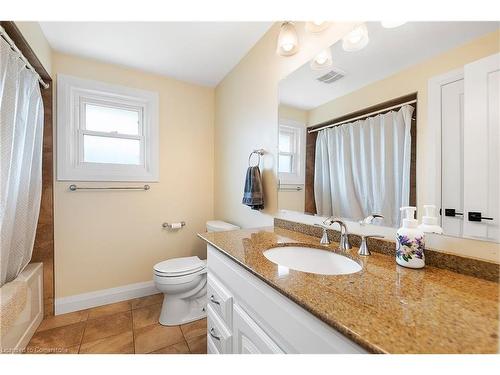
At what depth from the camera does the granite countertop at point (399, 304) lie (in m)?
0.44

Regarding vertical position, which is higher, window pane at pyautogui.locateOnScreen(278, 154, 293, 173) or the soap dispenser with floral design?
window pane at pyautogui.locateOnScreen(278, 154, 293, 173)

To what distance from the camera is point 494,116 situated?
0.69 metres

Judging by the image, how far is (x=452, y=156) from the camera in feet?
2.54

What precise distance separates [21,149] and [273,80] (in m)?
1.70

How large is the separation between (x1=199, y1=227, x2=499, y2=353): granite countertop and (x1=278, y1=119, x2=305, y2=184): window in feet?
2.31

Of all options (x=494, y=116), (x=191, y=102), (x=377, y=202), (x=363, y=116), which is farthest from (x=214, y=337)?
(x=191, y=102)

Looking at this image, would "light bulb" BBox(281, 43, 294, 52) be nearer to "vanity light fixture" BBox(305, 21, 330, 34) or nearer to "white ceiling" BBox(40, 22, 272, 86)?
"vanity light fixture" BBox(305, 21, 330, 34)

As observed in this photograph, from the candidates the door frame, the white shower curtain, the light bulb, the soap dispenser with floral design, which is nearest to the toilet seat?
the white shower curtain

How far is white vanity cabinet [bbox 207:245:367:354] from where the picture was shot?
570 mm

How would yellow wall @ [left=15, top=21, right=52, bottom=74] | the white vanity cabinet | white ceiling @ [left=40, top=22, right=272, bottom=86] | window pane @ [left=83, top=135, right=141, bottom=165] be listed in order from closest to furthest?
1. the white vanity cabinet
2. yellow wall @ [left=15, top=21, right=52, bottom=74]
3. white ceiling @ [left=40, top=22, right=272, bottom=86]
4. window pane @ [left=83, top=135, right=141, bottom=165]

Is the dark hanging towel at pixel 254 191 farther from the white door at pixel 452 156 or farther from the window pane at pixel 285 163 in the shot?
the white door at pixel 452 156

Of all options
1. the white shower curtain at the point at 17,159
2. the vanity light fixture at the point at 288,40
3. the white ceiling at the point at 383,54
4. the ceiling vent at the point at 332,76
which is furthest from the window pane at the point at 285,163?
the white shower curtain at the point at 17,159
